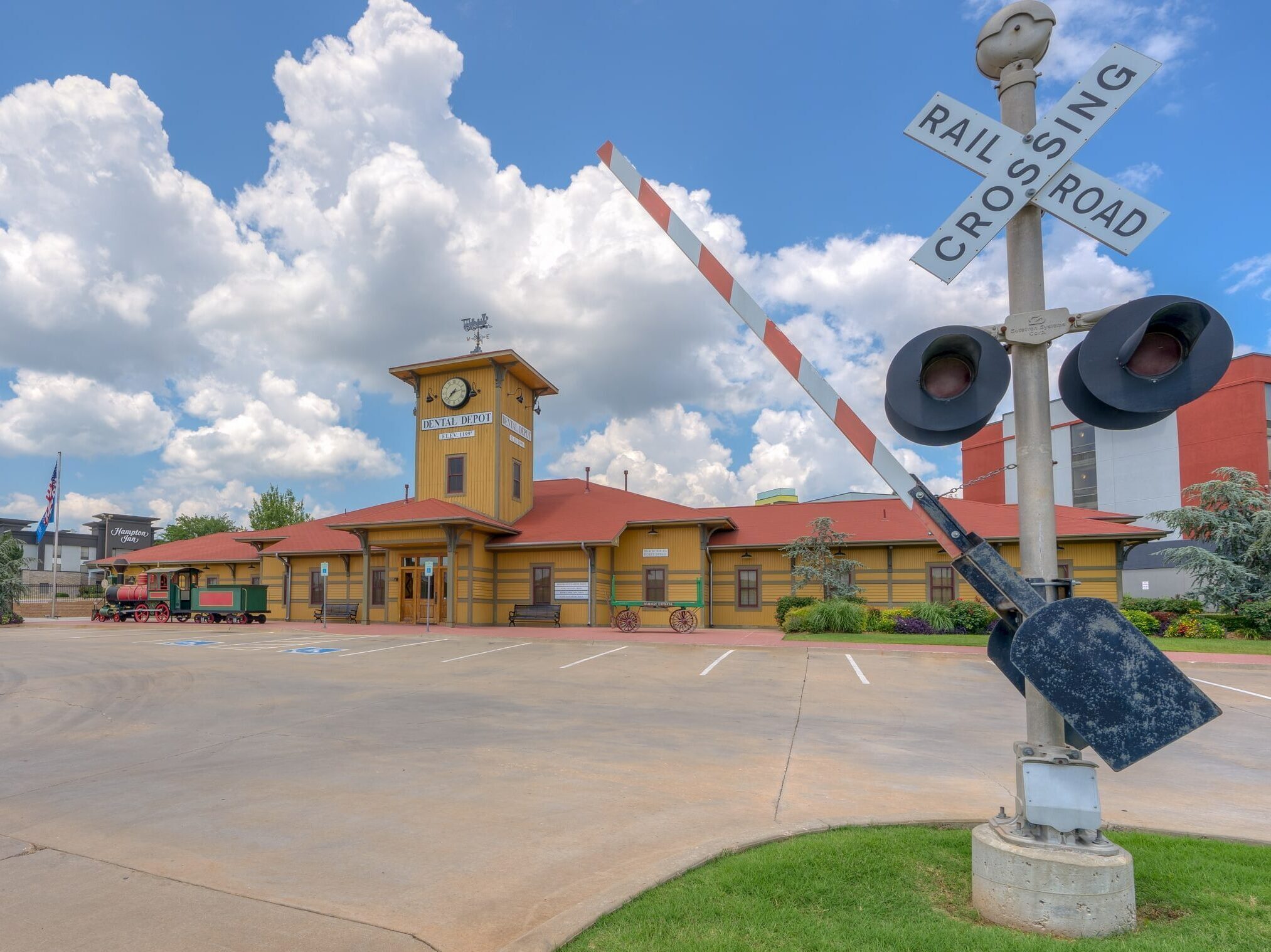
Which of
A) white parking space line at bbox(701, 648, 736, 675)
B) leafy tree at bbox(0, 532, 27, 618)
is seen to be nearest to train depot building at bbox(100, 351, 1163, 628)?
white parking space line at bbox(701, 648, 736, 675)

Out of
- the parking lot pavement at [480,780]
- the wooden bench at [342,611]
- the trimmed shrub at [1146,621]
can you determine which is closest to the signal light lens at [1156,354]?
the parking lot pavement at [480,780]

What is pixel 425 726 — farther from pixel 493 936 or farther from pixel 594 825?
pixel 493 936

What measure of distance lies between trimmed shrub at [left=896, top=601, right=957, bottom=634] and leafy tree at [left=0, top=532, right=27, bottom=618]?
3742 centimetres

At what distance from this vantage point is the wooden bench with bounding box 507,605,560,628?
2809cm

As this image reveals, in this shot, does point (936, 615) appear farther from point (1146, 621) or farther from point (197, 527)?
point (197, 527)

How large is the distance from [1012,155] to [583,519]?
26.9 meters

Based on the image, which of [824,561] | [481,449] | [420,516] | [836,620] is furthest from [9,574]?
[836,620]

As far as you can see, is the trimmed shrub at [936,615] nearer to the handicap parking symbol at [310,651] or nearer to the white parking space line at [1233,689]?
the white parking space line at [1233,689]

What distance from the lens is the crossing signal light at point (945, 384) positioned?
3.84 metres

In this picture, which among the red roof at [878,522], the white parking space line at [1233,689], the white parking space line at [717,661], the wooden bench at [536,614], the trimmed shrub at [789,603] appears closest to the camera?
the white parking space line at [1233,689]

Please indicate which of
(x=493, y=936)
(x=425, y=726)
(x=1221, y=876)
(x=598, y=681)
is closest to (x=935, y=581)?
(x=598, y=681)

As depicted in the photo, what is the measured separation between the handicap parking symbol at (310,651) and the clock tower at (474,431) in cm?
1113

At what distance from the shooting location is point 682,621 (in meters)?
25.7

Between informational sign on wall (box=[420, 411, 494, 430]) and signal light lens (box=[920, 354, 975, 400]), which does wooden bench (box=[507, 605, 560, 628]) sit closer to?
informational sign on wall (box=[420, 411, 494, 430])
